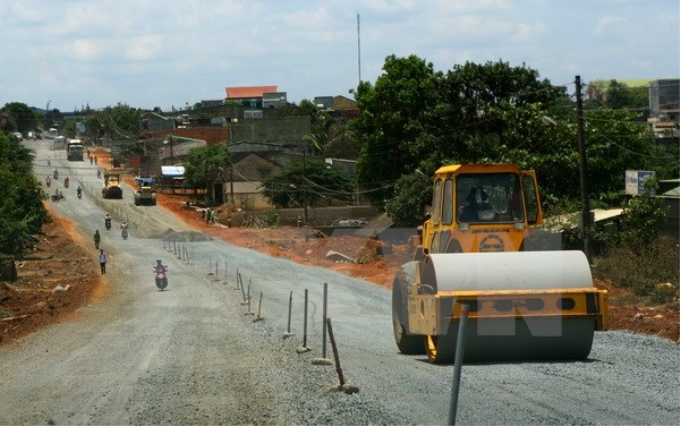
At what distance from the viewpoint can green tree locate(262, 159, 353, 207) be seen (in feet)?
261

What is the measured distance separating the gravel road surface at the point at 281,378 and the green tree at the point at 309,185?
50.0 meters

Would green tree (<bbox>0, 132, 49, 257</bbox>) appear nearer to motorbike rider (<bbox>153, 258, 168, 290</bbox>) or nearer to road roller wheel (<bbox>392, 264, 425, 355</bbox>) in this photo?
motorbike rider (<bbox>153, 258, 168, 290</bbox>)

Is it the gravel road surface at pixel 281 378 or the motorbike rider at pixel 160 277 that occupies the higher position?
the gravel road surface at pixel 281 378

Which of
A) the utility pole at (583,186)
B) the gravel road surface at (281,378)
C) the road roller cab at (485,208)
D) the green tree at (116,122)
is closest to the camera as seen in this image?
the gravel road surface at (281,378)

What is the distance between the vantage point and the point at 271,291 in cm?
3653

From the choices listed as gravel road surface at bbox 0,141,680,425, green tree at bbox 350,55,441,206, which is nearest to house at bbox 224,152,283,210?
green tree at bbox 350,55,441,206

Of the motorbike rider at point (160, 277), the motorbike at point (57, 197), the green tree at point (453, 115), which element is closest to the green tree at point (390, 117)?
the green tree at point (453, 115)

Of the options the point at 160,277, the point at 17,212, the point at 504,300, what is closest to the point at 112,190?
the point at 17,212

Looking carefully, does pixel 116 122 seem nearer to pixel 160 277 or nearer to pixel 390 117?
pixel 390 117

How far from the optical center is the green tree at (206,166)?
91188 mm

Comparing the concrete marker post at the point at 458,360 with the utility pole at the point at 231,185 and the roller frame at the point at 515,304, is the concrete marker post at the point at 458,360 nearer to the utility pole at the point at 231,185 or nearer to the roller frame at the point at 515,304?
the roller frame at the point at 515,304

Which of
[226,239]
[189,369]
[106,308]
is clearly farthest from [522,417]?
[226,239]

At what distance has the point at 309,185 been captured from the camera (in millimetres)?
79438

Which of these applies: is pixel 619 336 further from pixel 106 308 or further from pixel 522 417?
pixel 106 308
